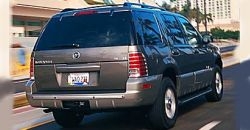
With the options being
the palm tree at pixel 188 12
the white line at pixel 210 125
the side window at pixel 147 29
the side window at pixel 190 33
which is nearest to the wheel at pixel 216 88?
the side window at pixel 190 33

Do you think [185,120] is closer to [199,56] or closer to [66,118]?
[199,56]

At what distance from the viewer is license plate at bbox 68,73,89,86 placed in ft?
18.7

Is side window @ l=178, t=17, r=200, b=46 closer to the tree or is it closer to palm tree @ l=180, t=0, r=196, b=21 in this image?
the tree

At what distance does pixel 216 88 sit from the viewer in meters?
8.91

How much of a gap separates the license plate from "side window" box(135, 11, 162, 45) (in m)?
0.84

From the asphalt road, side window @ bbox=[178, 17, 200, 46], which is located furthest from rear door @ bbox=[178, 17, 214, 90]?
the asphalt road

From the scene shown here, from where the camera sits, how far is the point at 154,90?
582 centimetres

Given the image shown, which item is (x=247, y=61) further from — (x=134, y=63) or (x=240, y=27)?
(x=134, y=63)

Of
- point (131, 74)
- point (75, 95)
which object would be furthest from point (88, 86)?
point (131, 74)

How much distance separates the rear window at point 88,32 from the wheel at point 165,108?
0.94 m

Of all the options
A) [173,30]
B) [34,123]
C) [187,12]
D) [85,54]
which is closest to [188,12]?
[187,12]

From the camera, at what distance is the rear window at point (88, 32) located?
575 centimetres

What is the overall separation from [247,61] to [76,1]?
187 feet

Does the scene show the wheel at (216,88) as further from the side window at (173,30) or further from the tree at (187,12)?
the tree at (187,12)
